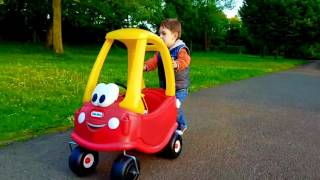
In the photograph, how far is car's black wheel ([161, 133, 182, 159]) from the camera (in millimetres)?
5383

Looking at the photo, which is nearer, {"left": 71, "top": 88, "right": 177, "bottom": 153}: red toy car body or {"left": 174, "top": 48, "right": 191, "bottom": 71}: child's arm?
{"left": 71, "top": 88, "right": 177, "bottom": 153}: red toy car body

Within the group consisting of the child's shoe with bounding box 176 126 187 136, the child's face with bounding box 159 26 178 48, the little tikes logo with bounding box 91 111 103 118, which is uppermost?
the child's face with bounding box 159 26 178 48

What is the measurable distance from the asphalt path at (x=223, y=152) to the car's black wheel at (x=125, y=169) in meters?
0.28

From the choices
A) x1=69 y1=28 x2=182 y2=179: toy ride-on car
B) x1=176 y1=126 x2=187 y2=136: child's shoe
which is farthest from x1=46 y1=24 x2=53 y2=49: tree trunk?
x1=69 y1=28 x2=182 y2=179: toy ride-on car

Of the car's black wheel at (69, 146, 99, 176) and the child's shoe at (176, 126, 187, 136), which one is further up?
the child's shoe at (176, 126, 187, 136)

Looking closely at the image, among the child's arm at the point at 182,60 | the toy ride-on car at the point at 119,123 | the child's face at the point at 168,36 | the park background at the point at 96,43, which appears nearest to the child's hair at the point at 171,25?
the child's face at the point at 168,36

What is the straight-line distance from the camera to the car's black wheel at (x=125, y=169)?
4422 mm

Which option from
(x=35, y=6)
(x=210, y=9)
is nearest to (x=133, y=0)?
(x=35, y=6)

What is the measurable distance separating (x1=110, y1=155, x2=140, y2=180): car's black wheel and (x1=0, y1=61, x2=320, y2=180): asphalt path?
279 mm

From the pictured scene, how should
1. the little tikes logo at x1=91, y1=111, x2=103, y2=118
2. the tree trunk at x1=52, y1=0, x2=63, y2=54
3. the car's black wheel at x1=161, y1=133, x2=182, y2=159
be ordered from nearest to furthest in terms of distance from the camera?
the little tikes logo at x1=91, y1=111, x2=103, y2=118, the car's black wheel at x1=161, y1=133, x2=182, y2=159, the tree trunk at x1=52, y1=0, x2=63, y2=54

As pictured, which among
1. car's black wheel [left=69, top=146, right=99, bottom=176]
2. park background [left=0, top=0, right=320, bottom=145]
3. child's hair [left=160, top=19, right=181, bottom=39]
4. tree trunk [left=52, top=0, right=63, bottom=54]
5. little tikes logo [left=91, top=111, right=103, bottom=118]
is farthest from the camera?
tree trunk [left=52, top=0, right=63, bottom=54]

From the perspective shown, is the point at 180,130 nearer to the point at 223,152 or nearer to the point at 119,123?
the point at 223,152

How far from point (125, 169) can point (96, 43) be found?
42.1 m

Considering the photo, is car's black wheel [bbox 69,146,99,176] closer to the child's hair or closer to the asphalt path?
the asphalt path
